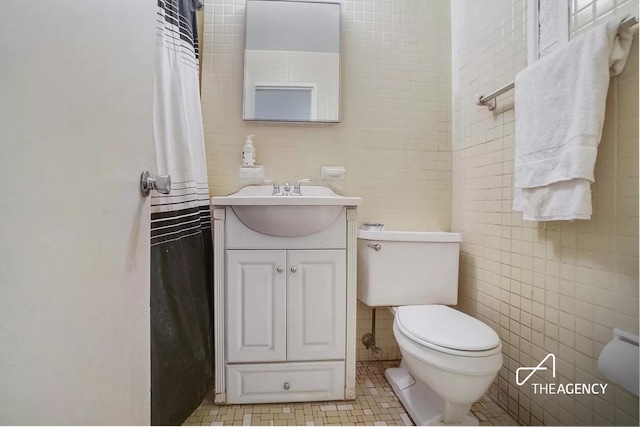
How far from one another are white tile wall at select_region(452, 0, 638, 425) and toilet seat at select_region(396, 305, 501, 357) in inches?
9.1

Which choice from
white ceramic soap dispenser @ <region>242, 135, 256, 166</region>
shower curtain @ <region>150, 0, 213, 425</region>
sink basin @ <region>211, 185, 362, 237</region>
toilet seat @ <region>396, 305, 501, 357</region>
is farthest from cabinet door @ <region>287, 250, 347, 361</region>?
white ceramic soap dispenser @ <region>242, 135, 256, 166</region>

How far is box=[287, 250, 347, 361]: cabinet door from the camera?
1185 mm

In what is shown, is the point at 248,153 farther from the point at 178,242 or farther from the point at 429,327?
the point at 429,327

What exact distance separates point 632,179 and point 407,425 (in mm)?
1074

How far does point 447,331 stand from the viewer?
1.00m

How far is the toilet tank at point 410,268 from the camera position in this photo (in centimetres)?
133

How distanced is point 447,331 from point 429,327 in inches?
2.4

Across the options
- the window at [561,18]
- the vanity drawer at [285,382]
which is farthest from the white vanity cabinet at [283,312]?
the window at [561,18]

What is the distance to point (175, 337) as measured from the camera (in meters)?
A: 1.06

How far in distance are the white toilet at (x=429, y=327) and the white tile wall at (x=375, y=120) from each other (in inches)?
11.0

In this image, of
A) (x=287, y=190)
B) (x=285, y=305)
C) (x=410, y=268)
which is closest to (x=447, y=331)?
(x=410, y=268)

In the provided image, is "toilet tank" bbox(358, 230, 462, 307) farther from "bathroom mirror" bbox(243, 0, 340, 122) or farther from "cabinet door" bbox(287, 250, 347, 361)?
"bathroom mirror" bbox(243, 0, 340, 122)

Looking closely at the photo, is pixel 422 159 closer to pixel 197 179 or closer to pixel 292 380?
pixel 197 179

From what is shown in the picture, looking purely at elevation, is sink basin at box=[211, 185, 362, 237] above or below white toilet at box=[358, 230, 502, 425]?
above
